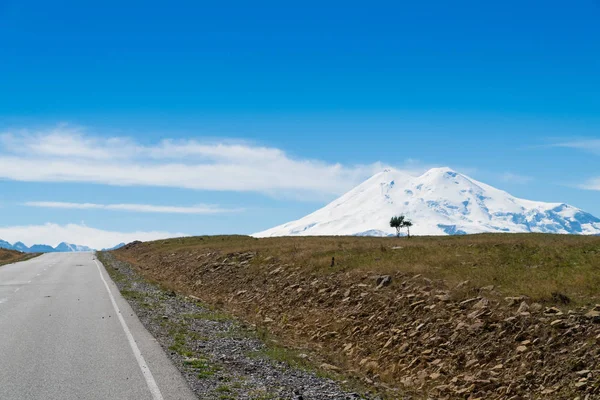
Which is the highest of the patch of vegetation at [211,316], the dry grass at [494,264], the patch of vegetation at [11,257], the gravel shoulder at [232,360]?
the patch of vegetation at [11,257]

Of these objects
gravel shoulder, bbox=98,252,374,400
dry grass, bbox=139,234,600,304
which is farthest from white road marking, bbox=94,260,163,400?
dry grass, bbox=139,234,600,304

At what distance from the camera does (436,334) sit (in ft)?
47.5

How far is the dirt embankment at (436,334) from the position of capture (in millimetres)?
11359

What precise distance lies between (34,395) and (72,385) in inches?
34.0

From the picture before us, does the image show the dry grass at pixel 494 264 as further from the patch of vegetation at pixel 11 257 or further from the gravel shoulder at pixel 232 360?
the patch of vegetation at pixel 11 257

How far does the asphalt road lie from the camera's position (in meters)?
10.4

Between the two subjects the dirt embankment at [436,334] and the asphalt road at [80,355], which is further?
the dirt embankment at [436,334]

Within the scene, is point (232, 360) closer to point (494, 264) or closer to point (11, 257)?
point (494, 264)

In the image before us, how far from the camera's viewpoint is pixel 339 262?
26.4 meters

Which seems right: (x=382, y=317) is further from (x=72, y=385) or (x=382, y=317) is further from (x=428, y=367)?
(x=72, y=385)

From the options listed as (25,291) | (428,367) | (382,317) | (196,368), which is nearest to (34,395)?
(196,368)

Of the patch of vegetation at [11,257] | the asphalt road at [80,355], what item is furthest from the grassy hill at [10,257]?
the asphalt road at [80,355]

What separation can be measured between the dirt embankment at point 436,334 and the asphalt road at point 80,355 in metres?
4.70

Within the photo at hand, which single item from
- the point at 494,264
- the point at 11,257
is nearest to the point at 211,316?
the point at 494,264
